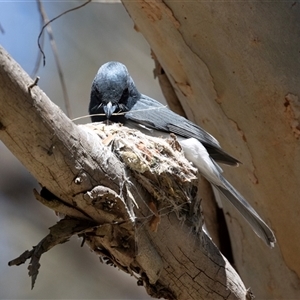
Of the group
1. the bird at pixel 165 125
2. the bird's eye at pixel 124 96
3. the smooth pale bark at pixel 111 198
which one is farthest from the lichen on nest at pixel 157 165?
the bird's eye at pixel 124 96

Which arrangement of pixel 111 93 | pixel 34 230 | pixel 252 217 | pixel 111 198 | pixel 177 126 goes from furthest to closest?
pixel 34 230 < pixel 111 93 < pixel 177 126 < pixel 252 217 < pixel 111 198

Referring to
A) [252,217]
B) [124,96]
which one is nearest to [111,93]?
[124,96]

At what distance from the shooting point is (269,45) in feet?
6.58

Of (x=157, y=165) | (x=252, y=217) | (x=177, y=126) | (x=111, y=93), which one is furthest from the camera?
(x=111, y=93)

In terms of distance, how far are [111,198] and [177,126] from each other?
0.82m

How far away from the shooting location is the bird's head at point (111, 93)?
7.36ft

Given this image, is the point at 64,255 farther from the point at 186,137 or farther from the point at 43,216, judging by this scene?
the point at 186,137

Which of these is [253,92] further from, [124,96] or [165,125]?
[124,96]

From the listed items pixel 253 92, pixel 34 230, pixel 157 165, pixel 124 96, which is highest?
pixel 124 96

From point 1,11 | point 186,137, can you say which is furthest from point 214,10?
point 1,11

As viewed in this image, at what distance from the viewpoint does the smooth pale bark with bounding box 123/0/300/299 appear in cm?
199

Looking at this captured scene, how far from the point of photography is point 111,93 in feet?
7.47

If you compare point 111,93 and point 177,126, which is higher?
point 111,93

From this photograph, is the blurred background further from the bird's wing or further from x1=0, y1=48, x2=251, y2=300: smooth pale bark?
x1=0, y1=48, x2=251, y2=300: smooth pale bark
